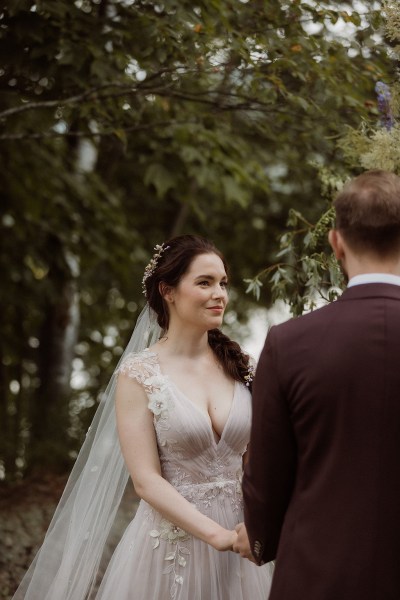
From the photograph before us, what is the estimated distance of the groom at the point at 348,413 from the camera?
1.98 metres

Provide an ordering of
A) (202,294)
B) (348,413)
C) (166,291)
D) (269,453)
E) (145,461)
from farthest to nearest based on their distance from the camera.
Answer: (166,291), (202,294), (145,461), (269,453), (348,413)

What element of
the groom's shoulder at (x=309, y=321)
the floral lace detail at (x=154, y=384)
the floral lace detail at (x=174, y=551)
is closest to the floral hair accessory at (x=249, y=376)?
the floral lace detail at (x=154, y=384)

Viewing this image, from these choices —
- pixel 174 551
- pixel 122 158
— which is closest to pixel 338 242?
pixel 174 551

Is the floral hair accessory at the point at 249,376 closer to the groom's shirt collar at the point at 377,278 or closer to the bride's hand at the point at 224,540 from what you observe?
the bride's hand at the point at 224,540

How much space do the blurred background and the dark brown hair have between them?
80cm

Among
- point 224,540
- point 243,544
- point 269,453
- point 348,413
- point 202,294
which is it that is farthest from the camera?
point 202,294

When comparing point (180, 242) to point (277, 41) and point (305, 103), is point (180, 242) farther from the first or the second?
point (277, 41)

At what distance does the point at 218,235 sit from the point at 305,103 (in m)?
6.68

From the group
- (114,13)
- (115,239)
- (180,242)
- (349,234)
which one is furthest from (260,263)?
(349,234)

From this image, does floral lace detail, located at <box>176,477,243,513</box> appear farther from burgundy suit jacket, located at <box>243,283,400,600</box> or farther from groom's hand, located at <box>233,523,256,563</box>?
burgundy suit jacket, located at <box>243,283,400,600</box>

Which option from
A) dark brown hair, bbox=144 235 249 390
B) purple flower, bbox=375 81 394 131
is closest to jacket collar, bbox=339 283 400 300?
dark brown hair, bbox=144 235 249 390

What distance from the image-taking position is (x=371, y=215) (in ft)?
6.55

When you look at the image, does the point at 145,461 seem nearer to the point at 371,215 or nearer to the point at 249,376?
the point at 249,376

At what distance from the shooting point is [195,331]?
328 centimetres
